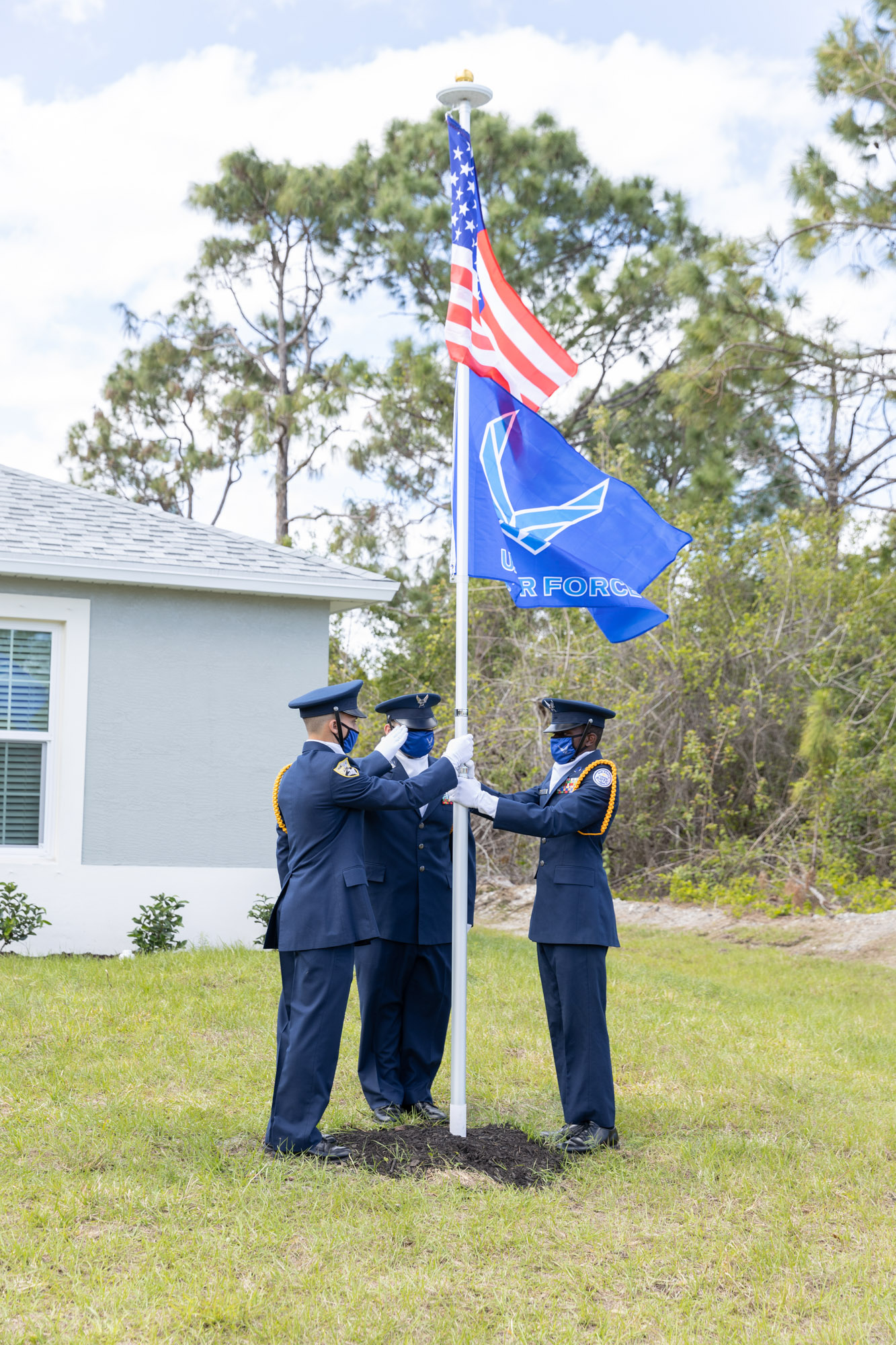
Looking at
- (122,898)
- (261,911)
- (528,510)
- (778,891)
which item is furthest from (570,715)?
(778,891)

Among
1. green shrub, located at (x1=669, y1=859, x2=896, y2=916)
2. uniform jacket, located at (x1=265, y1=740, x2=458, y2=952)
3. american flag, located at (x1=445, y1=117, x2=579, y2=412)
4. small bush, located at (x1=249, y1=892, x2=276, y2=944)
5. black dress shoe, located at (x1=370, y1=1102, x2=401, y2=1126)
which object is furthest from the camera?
green shrub, located at (x1=669, y1=859, x2=896, y2=916)

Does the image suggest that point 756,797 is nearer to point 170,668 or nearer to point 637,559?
point 170,668

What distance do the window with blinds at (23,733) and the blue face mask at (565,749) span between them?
5.35m

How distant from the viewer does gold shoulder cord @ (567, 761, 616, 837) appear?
5410 mm

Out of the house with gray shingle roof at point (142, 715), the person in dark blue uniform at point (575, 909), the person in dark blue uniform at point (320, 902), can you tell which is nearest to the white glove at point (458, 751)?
the person in dark blue uniform at point (320, 902)

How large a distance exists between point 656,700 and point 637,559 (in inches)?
400

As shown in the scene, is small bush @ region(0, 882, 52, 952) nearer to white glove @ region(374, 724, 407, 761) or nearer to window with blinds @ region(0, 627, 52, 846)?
window with blinds @ region(0, 627, 52, 846)

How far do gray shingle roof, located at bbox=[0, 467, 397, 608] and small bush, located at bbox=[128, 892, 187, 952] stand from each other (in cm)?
255

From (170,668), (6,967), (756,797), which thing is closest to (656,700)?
(756,797)

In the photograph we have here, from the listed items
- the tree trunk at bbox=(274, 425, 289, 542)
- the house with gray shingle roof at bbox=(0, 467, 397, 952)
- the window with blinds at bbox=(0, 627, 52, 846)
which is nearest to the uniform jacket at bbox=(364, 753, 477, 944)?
the house with gray shingle roof at bbox=(0, 467, 397, 952)

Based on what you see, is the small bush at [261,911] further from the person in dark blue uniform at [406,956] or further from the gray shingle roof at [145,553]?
the person in dark blue uniform at [406,956]

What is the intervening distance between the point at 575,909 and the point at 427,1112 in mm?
1244

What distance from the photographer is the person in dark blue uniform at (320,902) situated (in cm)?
491

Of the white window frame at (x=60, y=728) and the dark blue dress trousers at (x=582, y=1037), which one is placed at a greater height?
the white window frame at (x=60, y=728)
